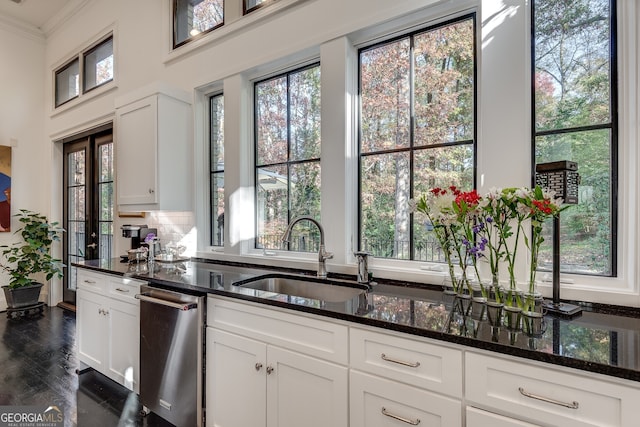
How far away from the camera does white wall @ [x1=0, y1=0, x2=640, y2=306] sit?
1.68 metres

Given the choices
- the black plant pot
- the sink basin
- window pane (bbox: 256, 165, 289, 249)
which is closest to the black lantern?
the sink basin

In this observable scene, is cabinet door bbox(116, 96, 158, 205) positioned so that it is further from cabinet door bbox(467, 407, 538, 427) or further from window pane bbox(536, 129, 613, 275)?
window pane bbox(536, 129, 613, 275)

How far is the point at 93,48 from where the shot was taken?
169 inches

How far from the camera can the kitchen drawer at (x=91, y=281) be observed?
2.64 m

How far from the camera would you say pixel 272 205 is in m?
2.80

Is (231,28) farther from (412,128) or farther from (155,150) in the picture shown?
(412,128)

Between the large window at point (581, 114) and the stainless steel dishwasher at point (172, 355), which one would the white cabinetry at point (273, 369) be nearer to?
the stainless steel dishwasher at point (172, 355)

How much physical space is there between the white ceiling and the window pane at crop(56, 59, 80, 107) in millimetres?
675

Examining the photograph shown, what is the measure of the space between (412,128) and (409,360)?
1389 millimetres

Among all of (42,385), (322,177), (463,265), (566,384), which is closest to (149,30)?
(322,177)

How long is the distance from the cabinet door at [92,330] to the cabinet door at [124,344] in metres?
0.11

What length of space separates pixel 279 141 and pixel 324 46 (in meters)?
0.79

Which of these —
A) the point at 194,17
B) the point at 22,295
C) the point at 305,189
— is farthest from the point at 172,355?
the point at 22,295

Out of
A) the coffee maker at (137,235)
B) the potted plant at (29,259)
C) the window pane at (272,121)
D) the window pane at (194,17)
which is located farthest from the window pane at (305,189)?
the potted plant at (29,259)
